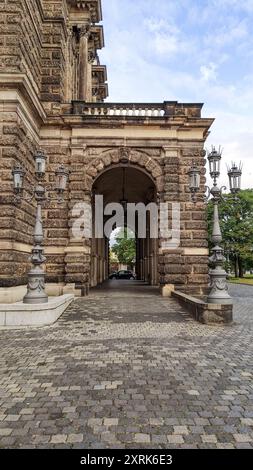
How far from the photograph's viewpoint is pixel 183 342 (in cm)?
668

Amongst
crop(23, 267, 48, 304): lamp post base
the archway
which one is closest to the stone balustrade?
the archway

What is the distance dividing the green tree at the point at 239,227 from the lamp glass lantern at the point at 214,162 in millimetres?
29348

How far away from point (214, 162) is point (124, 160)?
21.8ft

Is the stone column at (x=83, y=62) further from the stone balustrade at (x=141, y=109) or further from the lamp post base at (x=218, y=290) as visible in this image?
the lamp post base at (x=218, y=290)

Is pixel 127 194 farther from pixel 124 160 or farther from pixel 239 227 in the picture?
pixel 239 227

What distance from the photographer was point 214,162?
947 centimetres

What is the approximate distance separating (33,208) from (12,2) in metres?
7.04

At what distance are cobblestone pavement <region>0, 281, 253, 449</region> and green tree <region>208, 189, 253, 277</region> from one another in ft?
108

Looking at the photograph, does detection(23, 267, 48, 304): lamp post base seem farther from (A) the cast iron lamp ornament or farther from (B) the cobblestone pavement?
(A) the cast iron lamp ornament

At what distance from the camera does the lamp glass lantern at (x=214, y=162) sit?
9.39 meters

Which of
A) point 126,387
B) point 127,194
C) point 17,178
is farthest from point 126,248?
point 126,387

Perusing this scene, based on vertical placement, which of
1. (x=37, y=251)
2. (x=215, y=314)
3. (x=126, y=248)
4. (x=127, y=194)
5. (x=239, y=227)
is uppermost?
(x=127, y=194)

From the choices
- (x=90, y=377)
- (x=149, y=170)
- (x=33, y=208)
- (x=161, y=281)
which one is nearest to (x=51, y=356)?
(x=90, y=377)

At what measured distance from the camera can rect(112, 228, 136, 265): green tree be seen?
62922mm
